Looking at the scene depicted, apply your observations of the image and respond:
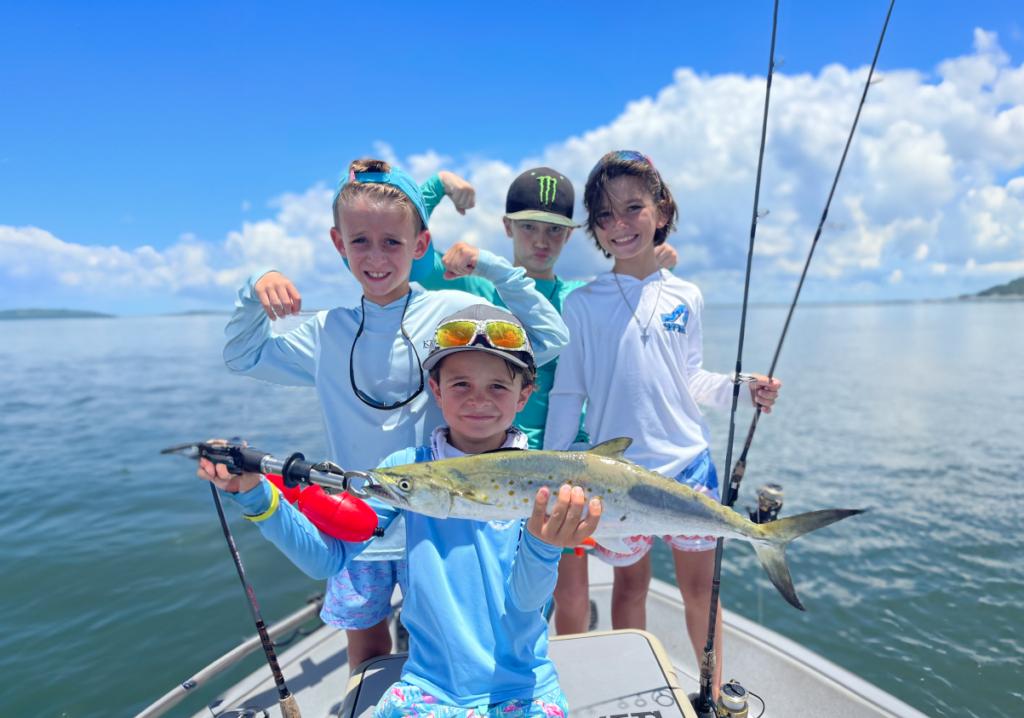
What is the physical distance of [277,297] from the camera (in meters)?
2.19

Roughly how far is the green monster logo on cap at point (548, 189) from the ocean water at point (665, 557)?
4708mm

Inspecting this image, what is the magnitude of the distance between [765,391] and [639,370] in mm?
638

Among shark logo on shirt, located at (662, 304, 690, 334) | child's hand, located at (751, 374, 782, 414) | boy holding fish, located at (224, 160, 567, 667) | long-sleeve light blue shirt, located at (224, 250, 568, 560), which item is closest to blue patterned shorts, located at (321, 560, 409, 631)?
boy holding fish, located at (224, 160, 567, 667)

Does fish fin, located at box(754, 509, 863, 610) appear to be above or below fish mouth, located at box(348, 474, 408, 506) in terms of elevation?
below

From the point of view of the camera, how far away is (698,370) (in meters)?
3.02

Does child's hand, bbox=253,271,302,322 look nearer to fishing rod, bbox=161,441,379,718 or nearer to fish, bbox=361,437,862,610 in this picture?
fishing rod, bbox=161,441,379,718

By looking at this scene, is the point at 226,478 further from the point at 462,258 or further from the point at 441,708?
the point at 462,258

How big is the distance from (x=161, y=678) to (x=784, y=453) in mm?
11769

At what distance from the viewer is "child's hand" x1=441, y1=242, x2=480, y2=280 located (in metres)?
2.45

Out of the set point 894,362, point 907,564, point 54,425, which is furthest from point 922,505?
point 894,362

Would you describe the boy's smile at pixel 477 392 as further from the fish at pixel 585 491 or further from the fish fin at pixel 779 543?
the fish fin at pixel 779 543

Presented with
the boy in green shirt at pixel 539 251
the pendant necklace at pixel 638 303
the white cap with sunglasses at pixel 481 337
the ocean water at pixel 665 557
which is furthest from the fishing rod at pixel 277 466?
the ocean water at pixel 665 557

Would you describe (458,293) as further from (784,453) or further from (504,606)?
(784,453)

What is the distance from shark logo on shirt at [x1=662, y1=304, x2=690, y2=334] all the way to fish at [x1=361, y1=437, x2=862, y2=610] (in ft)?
3.78
